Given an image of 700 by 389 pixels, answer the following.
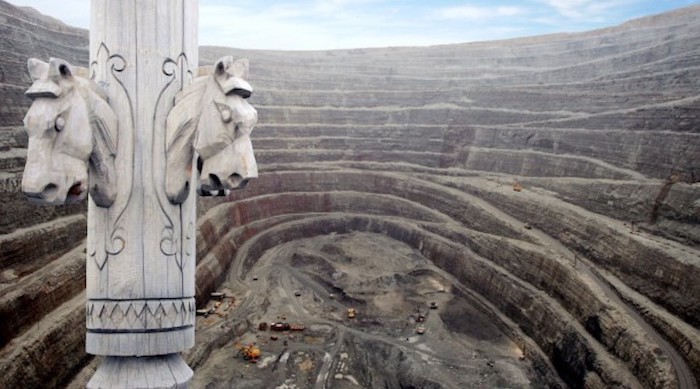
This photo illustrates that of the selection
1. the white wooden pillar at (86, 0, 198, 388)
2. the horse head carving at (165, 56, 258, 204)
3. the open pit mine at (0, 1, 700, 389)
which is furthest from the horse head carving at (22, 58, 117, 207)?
the open pit mine at (0, 1, 700, 389)

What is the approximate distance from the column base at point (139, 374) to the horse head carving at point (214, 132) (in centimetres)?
132

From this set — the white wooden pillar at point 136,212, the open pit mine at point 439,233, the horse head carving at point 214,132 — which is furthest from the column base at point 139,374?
the open pit mine at point 439,233

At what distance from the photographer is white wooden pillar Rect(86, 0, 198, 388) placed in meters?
3.86

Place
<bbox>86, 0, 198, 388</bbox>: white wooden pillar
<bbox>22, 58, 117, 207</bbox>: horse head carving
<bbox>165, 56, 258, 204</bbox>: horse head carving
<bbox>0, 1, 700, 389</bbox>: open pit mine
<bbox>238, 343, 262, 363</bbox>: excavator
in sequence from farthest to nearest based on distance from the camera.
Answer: <bbox>238, 343, 262, 363</bbox>: excavator < <bbox>0, 1, 700, 389</bbox>: open pit mine < <bbox>86, 0, 198, 388</bbox>: white wooden pillar < <bbox>165, 56, 258, 204</bbox>: horse head carving < <bbox>22, 58, 117, 207</bbox>: horse head carving

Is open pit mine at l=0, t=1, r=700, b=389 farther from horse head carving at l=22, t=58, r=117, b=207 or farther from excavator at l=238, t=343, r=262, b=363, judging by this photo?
horse head carving at l=22, t=58, r=117, b=207

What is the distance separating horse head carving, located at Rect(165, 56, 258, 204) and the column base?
1.32m

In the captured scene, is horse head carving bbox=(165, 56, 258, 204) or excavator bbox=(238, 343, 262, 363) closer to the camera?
horse head carving bbox=(165, 56, 258, 204)

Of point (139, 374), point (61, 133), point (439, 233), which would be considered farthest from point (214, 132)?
point (439, 233)

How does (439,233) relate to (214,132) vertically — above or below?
below

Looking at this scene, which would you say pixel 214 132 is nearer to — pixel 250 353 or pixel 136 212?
pixel 136 212

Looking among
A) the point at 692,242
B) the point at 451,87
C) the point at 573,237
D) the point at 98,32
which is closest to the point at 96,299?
the point at 98,32

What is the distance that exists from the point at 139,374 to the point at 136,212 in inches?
50.7

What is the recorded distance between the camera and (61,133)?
3418 millimetres

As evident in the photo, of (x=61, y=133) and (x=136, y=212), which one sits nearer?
(x=61, y=133)
